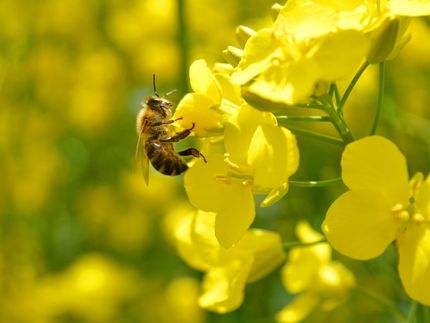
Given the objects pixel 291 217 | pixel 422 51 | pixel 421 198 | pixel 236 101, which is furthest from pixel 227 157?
pixel 422 51

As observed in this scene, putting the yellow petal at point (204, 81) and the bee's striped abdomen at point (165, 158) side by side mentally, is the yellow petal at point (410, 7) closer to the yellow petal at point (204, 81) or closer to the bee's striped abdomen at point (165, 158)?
the yellow petal at point (204, 81)

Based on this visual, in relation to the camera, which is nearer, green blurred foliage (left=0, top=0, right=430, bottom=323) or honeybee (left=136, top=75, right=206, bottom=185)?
honeybee (left=136, top=75, right=206, bottom=185)

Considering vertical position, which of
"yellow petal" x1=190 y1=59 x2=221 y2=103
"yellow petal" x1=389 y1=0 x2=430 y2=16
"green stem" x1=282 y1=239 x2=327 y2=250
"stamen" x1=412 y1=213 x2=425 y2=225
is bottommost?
"green stem" x1=282 y1=239 x2=327 y2=250

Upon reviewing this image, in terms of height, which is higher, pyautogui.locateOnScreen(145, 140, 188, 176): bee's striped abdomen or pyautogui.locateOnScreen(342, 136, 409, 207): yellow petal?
pyautogui.locateOnScreen(342, 136, 409, 207): yellow petal

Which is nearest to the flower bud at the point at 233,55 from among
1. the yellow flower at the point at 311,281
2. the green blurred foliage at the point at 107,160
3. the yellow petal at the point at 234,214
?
the yellow petal at the point at 234,214

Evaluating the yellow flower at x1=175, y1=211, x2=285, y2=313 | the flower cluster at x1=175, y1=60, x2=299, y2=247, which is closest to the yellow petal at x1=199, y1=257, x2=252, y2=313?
the yellow flower at x1=175, y1=211, x2=285, y2=313

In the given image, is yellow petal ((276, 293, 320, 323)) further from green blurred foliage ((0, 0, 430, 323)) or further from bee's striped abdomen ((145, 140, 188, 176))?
green blurred foliage ((0, 0, 430, 323))

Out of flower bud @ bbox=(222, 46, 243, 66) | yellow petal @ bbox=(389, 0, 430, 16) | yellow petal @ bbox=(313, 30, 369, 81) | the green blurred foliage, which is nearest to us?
yellow petal @ bbox=(313, 30, 369, 81)
